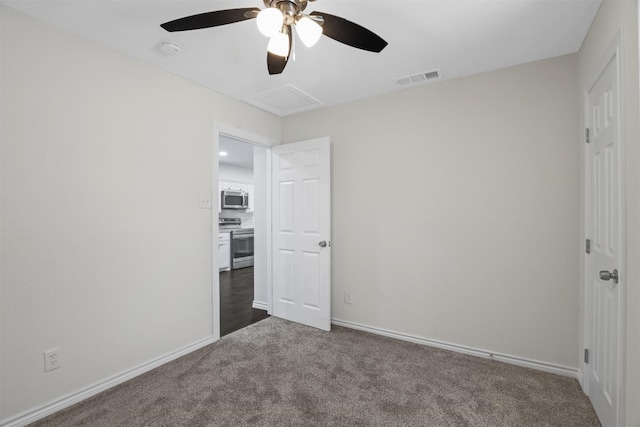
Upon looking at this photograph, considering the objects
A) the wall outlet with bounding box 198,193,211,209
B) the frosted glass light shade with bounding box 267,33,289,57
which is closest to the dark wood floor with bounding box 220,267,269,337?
the wall outlet with bounding box 198,193,211,209

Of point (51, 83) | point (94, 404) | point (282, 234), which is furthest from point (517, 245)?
point (51, 83)

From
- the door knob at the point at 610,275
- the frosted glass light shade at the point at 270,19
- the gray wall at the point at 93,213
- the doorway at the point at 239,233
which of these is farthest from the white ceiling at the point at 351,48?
the door knob at the point at 610,275

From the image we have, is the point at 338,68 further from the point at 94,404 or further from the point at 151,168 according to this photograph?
the point at 94,404

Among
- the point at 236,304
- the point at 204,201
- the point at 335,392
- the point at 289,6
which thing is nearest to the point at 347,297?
the point at 335,392

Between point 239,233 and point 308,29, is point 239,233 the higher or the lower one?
the lower one

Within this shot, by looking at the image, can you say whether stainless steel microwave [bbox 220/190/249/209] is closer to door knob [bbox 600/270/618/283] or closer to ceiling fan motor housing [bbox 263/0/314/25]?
ceiling fan motor housing [bbox 263/0/314/25]

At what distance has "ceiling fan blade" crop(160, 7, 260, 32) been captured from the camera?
1.42m

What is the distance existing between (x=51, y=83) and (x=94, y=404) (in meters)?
2.12

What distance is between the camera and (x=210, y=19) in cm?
146

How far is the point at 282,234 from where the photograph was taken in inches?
142

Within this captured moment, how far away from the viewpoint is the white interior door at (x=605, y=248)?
5.03 ft

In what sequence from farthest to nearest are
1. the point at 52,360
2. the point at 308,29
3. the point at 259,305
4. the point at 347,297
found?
the point at 259,305
the point at 347,297
the point at 52,360
the point at 308,29

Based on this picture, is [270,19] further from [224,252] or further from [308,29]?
[224,252]

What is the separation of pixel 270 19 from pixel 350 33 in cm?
44
